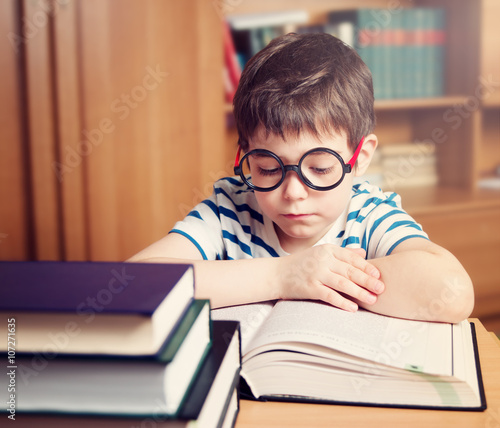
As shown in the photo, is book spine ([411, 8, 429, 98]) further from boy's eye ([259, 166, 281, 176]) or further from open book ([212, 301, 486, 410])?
open book ([212, 301, 486, 410])

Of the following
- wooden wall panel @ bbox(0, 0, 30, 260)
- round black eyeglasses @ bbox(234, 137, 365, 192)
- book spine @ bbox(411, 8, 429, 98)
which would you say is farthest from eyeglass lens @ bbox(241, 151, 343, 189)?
book spine @ bbox(411, 8, 429, 98)

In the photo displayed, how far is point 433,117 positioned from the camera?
2.77 metres

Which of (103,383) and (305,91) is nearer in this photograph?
(103,383)

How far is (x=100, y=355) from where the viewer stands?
419mm

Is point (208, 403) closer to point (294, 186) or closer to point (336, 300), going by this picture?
point (336, 300)

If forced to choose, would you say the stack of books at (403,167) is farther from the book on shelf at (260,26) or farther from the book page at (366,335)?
the book page at (366,335)

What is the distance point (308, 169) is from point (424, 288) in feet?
0.92

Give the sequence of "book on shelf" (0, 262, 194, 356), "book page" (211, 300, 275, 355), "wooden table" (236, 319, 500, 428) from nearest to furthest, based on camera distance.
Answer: "book on shelf" (0, 262, 194, 356) → "wooden table" (236, 319, 500, 428) → "book page" (211, 300, 275, 355)

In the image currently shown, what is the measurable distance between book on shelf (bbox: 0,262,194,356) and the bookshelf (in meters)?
1.98

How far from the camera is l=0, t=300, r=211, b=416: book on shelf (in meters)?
0.42

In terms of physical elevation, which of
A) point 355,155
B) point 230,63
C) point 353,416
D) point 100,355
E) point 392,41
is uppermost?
point 392,41

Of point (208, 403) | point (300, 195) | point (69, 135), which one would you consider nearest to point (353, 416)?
point (208, 403)

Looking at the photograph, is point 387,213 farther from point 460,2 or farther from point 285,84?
point 460,2

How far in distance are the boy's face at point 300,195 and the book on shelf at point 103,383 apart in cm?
55
